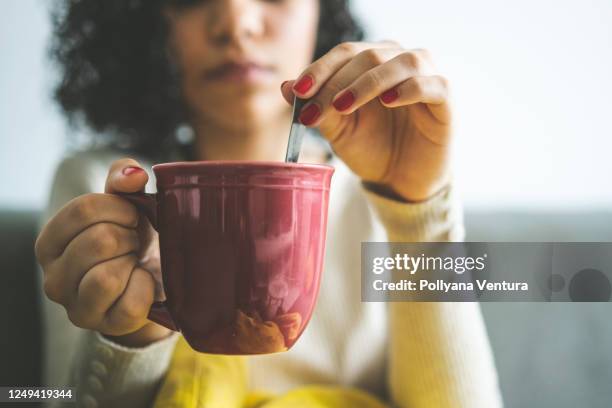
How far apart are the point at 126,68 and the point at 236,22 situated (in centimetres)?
29

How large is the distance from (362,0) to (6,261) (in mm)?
567

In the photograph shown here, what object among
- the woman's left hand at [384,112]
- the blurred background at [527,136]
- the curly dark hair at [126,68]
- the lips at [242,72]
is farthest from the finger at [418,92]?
the curly dark hair at [126,68]

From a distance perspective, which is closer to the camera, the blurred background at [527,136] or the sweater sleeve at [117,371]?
the sweater sleeve at [117,371]

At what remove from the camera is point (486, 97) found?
2.08 ft

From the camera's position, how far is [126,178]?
12.7 inches

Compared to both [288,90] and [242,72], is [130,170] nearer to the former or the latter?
[288,90]

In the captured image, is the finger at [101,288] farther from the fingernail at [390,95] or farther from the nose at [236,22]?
the nose at [236,22]

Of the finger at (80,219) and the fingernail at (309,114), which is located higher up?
the fingernail at (309,114)

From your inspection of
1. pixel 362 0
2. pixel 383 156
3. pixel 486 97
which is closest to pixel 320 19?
pixel 362 0

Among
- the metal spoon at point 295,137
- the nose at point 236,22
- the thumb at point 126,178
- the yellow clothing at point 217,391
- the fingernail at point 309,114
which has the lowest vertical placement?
the yellow clothing at point 217,391

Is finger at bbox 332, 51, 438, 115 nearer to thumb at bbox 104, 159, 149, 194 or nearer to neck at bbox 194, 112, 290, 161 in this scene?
thumb at bbox 104, 159, 149, 194

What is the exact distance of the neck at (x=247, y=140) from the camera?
2.56 ft

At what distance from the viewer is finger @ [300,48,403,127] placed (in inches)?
14.0

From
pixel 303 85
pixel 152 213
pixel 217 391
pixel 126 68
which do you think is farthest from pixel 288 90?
pixel 126 68
